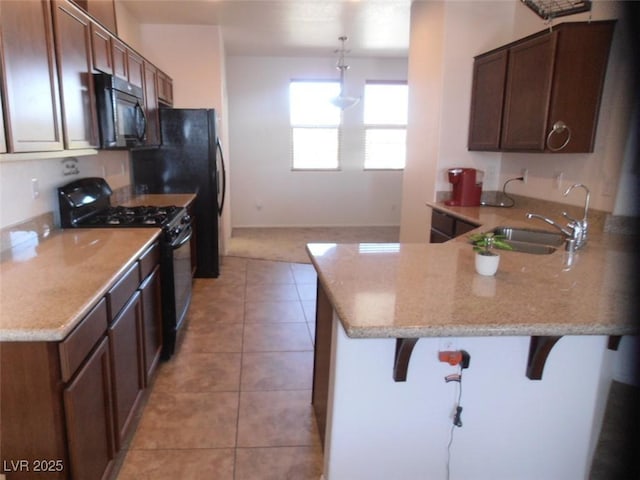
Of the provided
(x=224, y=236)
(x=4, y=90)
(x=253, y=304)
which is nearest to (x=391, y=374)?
(x=4, y=90)

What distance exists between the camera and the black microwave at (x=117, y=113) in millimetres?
2480

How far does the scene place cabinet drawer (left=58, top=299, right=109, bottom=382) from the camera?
135 centimetres

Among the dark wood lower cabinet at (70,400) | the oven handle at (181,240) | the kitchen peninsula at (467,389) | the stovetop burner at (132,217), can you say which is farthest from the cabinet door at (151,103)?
the kitchen peninsula at (467,389)

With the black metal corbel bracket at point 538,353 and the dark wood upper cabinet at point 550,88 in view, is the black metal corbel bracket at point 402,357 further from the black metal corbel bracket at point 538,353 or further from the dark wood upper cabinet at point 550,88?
the dark wood upper cabinet at point 550,88

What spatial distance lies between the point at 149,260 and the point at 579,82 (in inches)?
113

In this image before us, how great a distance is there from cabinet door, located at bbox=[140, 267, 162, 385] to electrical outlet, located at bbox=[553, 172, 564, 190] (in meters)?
2.93

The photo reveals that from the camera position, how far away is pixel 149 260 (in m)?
2.48

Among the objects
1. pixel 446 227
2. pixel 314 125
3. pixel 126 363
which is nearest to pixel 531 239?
pixel 446 227

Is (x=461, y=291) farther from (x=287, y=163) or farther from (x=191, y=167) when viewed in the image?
(x=287, y=163)

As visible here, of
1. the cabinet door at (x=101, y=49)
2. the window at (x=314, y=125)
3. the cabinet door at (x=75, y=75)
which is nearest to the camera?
the cabinet door at (x=75, y=75)

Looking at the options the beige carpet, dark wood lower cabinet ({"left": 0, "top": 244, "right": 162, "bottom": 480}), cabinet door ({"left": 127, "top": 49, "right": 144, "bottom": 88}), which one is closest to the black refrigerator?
cabinet door ({"left": 127, "top": 49, "right": 144, "bottom": 88})

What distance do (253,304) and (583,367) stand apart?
2797 mm

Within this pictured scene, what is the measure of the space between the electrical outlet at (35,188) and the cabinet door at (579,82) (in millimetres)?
3186

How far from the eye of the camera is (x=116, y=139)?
262 cm
